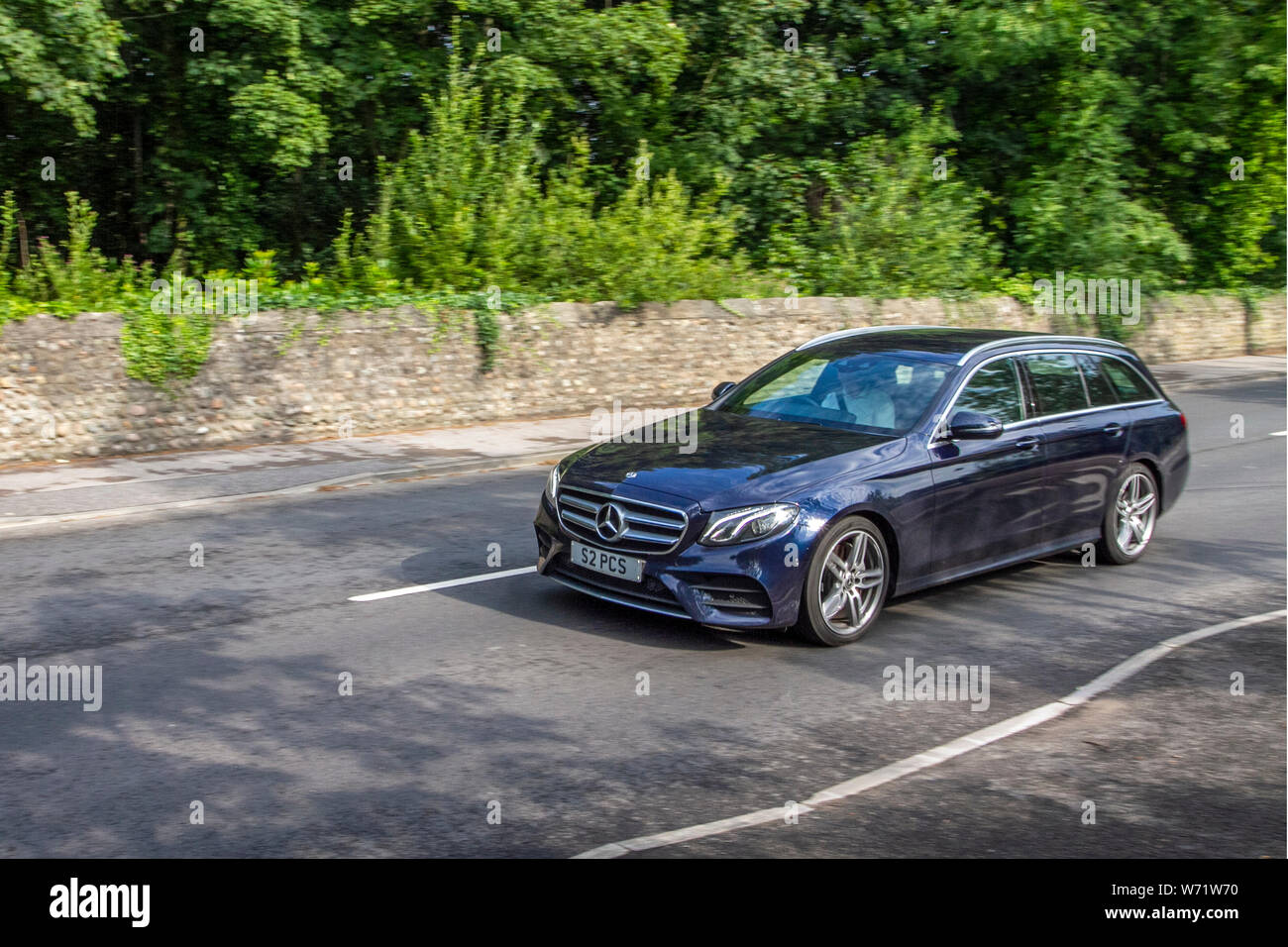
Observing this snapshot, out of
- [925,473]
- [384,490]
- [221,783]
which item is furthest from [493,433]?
[221,783]

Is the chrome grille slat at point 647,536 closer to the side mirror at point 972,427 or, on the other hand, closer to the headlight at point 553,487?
the headlight at point 553,487

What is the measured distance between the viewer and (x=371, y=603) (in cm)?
801

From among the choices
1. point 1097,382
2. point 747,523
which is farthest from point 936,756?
point 1097,382

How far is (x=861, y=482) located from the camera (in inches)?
286

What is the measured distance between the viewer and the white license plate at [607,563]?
710 cm

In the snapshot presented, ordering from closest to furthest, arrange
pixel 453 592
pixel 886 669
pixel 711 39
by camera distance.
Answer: pixel 886 669 → pixel 453 592 → pixel 711 39

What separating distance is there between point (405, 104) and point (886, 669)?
1843 centimetres

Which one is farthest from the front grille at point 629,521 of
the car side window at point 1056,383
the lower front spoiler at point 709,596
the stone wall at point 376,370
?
the stone wall at point 376,370

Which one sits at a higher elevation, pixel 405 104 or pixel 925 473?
pixel 405 104

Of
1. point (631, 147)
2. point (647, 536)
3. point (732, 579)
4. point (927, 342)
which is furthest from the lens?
point (631, 147)

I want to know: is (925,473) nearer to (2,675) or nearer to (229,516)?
(2,675)

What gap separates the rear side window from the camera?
955cm

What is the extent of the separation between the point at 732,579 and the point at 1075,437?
323 centimetres

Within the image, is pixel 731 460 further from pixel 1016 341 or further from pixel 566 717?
pixel 1016 341
